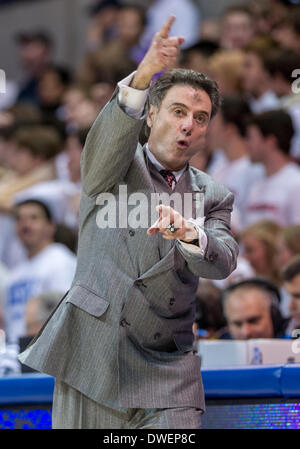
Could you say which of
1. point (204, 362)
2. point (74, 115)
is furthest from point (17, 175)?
point (204, 362)

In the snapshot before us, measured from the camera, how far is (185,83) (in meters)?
2.73

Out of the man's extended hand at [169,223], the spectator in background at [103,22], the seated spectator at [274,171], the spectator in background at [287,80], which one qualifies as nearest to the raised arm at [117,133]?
the man's extended hand at [169,223]

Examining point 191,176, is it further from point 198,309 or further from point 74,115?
point 74,115

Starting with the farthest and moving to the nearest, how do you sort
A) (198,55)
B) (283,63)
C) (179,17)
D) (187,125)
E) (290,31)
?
(179,17)
(198,55)
(290,31)
(283,63)
(187,125)

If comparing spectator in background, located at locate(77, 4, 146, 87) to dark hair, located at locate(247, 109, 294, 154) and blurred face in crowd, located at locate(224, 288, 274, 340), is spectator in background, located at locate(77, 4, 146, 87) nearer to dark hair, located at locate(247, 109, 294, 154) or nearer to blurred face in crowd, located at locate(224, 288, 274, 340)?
dark hair, located at locate(247, 109, 294, 154)

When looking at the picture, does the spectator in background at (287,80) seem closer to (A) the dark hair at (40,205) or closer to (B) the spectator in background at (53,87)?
(A) the dark hair at (40,205)

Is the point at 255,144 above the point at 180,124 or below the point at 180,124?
above

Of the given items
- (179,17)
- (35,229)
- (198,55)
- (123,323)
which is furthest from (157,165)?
(179,17)

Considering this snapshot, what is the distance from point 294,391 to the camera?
3.11 m

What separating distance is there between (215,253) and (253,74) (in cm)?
463

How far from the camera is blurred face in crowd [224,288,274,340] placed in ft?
15.3

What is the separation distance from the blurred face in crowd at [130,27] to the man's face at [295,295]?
493cm

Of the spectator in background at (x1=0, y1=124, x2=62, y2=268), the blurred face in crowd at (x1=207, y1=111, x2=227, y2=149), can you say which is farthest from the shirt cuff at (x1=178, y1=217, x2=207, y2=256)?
the spectator in background at (x1=0, y1=124, x2=62, y2=268)

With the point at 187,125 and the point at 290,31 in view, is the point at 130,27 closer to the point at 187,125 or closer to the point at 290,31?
the point at 290,31
